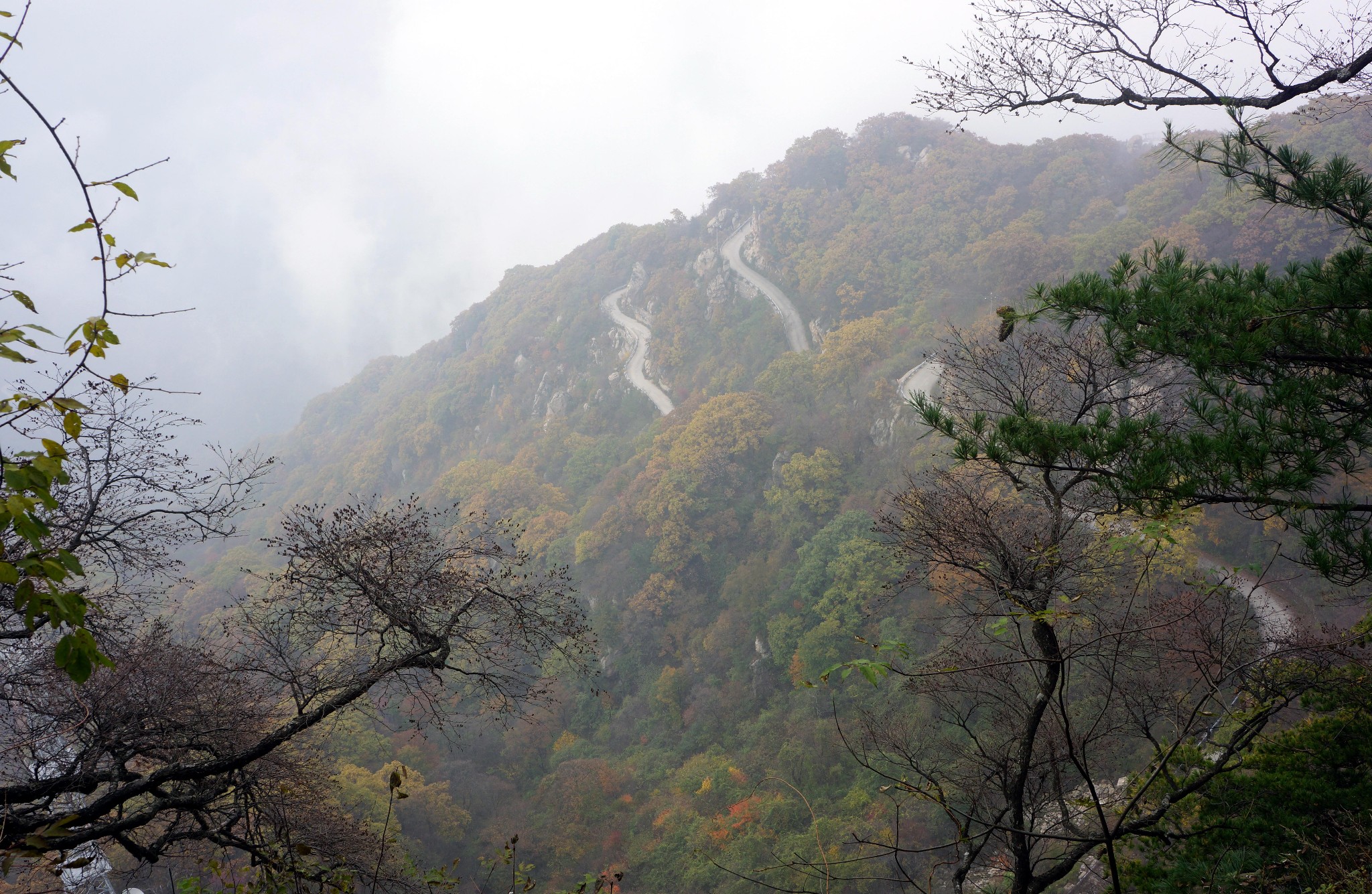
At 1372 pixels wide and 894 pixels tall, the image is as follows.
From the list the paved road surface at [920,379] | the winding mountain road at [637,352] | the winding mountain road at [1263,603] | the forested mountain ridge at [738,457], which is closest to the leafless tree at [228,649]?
the winding mountain road at [1263,603]

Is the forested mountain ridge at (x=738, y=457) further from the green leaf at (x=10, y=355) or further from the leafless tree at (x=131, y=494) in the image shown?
the leafless tree at (x=131, y=494)

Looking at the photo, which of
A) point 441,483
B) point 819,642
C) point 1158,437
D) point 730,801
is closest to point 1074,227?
point 819,642

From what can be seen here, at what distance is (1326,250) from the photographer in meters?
21.2

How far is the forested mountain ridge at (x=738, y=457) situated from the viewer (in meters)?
19.0

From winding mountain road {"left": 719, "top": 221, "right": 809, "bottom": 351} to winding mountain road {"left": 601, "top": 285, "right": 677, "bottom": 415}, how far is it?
26.0ft

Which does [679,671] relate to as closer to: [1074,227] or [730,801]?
[730,801]

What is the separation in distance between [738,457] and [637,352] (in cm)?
1880

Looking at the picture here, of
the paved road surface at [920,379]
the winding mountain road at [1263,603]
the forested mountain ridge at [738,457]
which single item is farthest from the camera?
the paved road surface at [920,379]

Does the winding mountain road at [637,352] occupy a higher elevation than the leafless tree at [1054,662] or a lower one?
higher

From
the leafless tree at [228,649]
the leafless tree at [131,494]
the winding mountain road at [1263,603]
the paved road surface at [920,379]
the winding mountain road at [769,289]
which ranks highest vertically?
the winding mountain road at [769,289]

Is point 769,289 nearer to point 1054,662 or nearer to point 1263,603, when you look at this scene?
point 1263,603

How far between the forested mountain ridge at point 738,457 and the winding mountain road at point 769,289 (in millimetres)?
733

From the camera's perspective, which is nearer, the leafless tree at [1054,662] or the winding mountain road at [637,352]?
the leafless tree at [1054,662]

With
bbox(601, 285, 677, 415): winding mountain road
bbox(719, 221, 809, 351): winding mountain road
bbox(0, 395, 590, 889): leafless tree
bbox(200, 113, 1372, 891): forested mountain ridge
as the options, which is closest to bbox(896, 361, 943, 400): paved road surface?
bbox(200, 113, 1372, 891): forested mountain ridge
